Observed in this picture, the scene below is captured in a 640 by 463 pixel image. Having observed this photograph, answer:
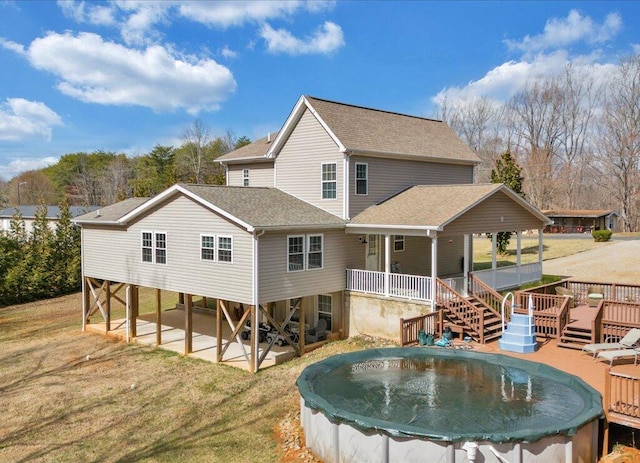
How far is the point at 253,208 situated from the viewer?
704 inches

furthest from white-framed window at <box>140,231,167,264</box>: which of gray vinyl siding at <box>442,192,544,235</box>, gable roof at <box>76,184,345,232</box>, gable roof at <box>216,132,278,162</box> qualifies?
gray vinyl siding at <box>442,192,544,235</box>

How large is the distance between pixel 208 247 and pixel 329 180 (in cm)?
564

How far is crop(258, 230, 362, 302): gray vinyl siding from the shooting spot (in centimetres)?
1661

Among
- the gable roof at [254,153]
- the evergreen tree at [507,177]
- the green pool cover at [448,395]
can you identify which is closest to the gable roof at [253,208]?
the gable roof at [254,153]

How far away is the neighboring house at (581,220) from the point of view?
2218 inches

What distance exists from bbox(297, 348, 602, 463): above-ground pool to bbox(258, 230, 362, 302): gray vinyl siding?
3.74 m

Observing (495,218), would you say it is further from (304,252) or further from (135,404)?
(135,404)

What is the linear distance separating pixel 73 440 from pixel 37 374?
6.41m

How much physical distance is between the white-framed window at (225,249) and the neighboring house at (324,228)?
0.04 m

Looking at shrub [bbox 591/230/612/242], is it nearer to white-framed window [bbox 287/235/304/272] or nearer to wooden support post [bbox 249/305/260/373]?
white-framed window [bbox 287/235/304/272]

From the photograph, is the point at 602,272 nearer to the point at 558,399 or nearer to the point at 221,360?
the point at 558,399

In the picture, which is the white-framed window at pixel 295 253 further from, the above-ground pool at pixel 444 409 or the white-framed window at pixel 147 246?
the white-framed window at pixel 147 246

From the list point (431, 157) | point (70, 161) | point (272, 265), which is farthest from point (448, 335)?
point (70, 161)

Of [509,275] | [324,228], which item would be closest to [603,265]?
[509,275]
